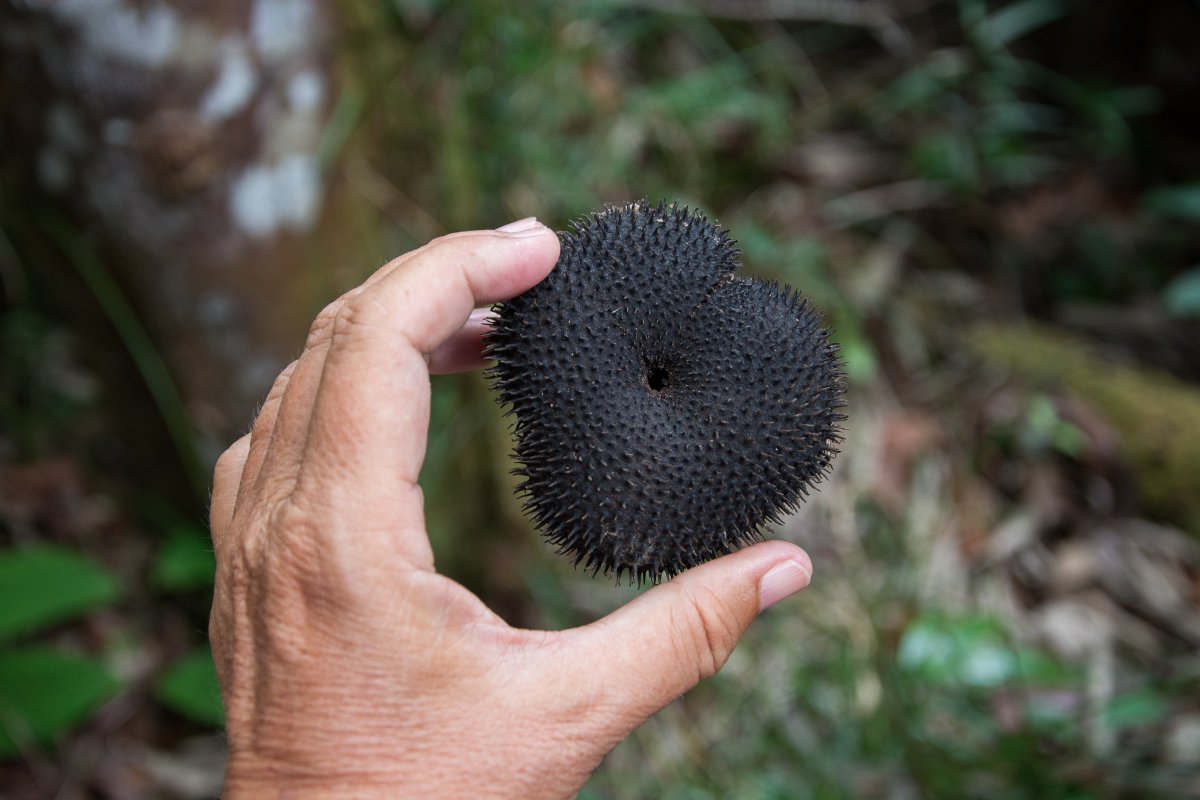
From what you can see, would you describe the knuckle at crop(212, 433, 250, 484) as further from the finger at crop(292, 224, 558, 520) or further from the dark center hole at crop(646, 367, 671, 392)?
the dark center hole at crop(646, 367, 671, 392)

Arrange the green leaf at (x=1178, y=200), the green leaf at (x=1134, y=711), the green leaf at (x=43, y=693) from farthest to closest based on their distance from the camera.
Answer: the green leaf at (x=1178, y=200) → the green leaf at (x=1134, y=711) → the green leaf at (x=43, y=693)

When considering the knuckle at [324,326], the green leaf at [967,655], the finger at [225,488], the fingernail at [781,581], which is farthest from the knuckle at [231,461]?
the green leaf at [967,655]

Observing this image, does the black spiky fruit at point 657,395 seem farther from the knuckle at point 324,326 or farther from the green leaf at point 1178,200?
the green leaf at point 1178,200

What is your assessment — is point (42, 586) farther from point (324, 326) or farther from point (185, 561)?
point (324, 326)

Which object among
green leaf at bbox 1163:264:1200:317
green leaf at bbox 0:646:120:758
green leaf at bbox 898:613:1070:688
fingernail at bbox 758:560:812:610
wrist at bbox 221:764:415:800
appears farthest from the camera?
green leaf at bbox 1163:264:1200:317

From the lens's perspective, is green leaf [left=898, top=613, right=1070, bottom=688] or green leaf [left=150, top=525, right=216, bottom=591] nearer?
green leaf [left=898, top=613, right=1070, bottom=688]

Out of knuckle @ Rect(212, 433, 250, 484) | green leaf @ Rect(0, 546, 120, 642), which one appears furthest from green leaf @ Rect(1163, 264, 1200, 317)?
green leaf @ Rect(0, 546, 120, 642)

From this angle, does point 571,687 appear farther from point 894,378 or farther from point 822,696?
point 894,378
